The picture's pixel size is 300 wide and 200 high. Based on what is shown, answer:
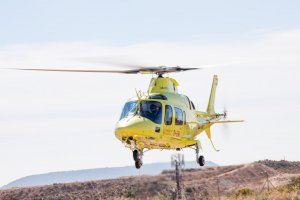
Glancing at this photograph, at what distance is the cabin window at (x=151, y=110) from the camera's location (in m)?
32.3

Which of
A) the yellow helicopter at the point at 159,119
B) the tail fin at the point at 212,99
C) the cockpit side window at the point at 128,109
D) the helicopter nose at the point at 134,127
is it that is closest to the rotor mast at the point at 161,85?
the yellow helicopter at the point at 159,119

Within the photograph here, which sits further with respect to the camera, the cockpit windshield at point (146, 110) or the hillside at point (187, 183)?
the hillside at point (187, 183)

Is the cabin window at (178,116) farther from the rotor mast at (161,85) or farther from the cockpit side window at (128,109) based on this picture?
the cockpit side window at (128,109)

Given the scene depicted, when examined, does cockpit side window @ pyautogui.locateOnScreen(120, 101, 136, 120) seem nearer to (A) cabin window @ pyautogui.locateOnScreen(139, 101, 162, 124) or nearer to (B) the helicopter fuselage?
(B) the helicopter fuselage

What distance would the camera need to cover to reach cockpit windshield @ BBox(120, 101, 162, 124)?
3234cm

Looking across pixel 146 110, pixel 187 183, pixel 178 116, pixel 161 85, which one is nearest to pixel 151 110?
pixel 146 110

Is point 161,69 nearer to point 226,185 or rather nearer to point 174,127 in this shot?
point 174,127

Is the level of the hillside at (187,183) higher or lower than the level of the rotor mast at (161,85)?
lower

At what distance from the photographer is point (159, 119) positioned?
32.7 meters

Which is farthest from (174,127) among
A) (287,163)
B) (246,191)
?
(287,163)

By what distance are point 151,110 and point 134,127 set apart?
1.85 meters

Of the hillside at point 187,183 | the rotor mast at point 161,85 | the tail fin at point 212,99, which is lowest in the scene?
the hillside at point 187,183

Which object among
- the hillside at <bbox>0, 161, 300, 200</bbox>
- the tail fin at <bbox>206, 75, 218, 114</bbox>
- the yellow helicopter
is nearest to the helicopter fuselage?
the yellow helicopter

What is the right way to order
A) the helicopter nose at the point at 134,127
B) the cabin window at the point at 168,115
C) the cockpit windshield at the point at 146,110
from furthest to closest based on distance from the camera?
the cabin window at the point at 168,115 → the cockpit windshield at the point at 146,110 → the helicopter nose at the point at 134,127
